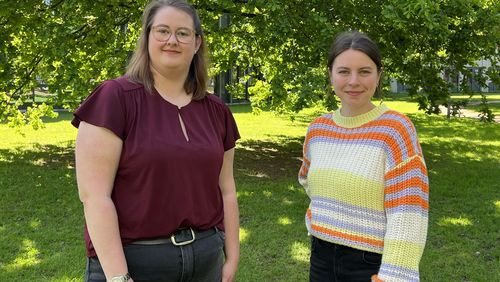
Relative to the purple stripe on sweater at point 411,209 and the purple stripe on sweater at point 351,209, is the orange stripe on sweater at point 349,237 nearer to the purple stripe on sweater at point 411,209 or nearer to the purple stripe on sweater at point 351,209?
the purple stripe on sweater at point 351,209

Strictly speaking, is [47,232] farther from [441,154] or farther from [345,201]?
[441,154]

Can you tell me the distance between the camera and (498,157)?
10898 mm

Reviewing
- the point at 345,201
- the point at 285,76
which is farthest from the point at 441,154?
the point at 345,201

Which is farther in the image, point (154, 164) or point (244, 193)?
point (244, 193)

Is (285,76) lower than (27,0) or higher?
lower

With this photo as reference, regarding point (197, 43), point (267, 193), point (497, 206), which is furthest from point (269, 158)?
point (197, 43)

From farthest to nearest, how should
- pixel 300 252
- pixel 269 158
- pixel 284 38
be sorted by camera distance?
Result: pixel 269 158 → pixel 284 38 → pixel 300 252

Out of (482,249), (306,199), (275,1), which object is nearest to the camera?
(482,249)

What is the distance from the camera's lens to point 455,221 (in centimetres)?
606

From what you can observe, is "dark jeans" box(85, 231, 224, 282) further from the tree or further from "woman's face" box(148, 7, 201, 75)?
the tree

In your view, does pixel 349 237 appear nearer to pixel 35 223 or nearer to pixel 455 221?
pixel 455 221

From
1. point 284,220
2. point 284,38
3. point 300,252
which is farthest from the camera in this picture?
point 284,38

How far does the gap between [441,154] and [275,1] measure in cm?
672

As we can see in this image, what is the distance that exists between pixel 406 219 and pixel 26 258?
12.9ft
